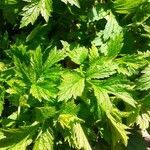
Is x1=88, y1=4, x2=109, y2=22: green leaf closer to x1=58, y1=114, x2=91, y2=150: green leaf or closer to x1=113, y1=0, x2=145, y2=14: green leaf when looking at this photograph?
x1=113, y1=0, x2=145, y2=14: green leaf

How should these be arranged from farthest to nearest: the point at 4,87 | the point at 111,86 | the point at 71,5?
the point at 71,5 → the point at 4,87 → the point at 111,86

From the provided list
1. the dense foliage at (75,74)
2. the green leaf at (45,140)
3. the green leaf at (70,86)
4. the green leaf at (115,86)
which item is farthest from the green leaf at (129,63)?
the green leaf at (45,140)

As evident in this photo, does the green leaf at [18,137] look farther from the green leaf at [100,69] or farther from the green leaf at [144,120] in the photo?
the green leaf at [144,120]

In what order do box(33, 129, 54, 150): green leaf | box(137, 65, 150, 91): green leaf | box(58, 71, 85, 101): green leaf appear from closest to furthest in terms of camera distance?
1. box(58, 71, 85, 101): green leaf
2. box(33, 129, 54, 150): green leaf
3. box(137, 65, 150, 91): green leaf

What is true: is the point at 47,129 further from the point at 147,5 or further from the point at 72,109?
the point at 147,5

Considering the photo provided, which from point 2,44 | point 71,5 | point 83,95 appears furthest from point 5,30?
point 83,95

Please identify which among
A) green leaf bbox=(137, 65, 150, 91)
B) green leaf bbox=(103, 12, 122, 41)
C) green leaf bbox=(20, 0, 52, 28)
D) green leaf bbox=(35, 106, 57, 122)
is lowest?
green leaf bbox=(35, 106, 57, 122)

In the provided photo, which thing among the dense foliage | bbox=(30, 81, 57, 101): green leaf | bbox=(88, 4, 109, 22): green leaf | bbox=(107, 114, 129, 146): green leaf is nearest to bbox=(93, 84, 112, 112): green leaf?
the dense foliage
